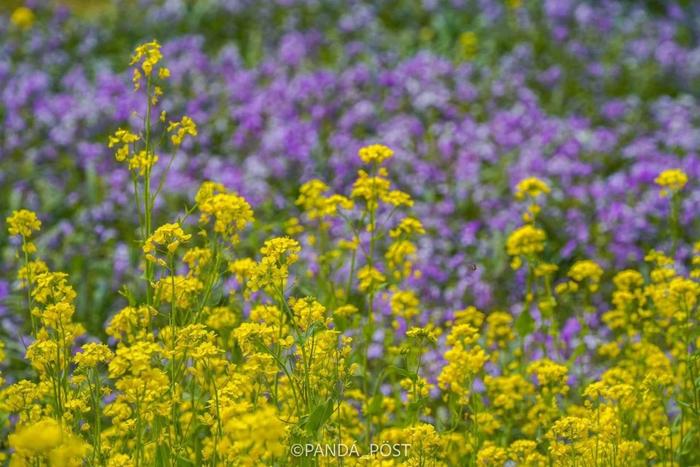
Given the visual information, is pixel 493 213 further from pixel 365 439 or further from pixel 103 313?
pixel 365 439

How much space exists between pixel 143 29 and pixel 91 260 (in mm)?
4582

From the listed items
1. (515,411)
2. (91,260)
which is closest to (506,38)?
(91,260)

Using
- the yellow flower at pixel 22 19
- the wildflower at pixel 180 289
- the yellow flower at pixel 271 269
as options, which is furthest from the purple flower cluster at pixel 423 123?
the yellow flower at pixel 271 269

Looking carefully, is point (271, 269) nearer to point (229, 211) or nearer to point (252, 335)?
point (252, 335)

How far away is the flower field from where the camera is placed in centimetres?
311

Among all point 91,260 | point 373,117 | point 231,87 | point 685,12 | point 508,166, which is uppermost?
point 685,12

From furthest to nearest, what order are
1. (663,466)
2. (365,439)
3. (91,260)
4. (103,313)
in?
(91,260) < (103,313) < (365,439) < (663,466)

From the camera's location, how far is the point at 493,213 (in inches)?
272

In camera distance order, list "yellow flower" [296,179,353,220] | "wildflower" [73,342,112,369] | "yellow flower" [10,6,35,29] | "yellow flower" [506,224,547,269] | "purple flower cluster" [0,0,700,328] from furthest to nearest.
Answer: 1. "yellow flower" [10,6,35,29]
2. "purple flower cluster" [0,0,700,328]
3. "yellow flower" [506,224,547,269]
4. "yellow flower" [296,179,353,220]
5. "wildflower" [73,342,112,369]

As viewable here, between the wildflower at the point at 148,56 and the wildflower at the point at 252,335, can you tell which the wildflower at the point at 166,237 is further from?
the wildflower at the point at 148,56

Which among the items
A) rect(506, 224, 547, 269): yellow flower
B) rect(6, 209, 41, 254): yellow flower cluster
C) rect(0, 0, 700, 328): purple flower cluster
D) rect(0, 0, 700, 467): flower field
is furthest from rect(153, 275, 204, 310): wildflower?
rect(0, 0, 700, 328): purple flower cluster

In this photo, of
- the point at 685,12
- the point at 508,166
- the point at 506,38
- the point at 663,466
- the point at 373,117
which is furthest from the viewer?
the point at 685,12

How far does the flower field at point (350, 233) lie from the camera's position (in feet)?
10.2

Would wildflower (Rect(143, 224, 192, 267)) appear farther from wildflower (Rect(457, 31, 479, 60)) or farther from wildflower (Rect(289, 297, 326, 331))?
wildflower (Rect(457, 31, 479, 60))
